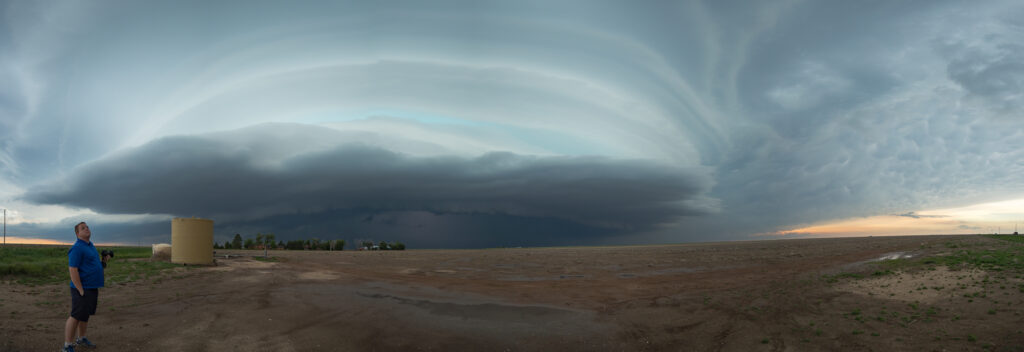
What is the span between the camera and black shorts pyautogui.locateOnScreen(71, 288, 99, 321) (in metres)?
9.65

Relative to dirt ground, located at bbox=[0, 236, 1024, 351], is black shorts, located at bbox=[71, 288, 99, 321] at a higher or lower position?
higher

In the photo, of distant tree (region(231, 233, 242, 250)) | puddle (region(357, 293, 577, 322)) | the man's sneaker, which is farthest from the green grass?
distant tree (region(231, 233, 242, 250))

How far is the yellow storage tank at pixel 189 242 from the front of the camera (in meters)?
28.8

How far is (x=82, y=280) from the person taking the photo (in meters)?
9.78

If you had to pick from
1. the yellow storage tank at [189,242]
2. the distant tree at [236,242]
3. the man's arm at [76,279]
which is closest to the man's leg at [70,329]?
the man's arm at [76,279]

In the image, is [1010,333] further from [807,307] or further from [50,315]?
[50,315]

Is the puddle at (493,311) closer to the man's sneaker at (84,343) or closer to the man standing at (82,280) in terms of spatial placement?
the man's sneaker at (84,343)

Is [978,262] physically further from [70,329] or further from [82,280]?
[70,329]

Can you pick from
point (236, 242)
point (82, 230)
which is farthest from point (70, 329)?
point (236, 242)

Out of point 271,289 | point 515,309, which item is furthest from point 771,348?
point 271,289

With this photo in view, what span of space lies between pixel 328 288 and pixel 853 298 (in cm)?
2311

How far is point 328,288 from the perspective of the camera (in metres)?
21.6

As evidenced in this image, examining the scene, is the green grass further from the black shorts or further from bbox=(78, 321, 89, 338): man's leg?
bbox=(78, 321, 89, 338): man's leg

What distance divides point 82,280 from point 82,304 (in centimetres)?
53
